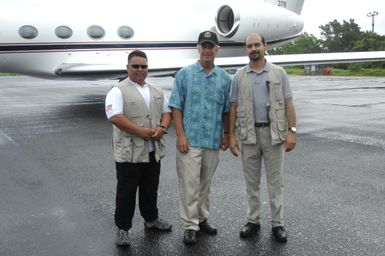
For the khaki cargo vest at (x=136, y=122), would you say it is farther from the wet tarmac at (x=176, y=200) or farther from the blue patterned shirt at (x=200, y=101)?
the wet tarmac at (x=176, y=200)

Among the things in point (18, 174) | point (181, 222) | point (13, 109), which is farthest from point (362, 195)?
point (13, 109)

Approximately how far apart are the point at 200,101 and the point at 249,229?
121 cm

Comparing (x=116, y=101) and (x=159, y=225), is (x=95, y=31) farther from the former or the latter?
(x=159, y=225)

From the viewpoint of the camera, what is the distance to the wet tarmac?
3.64 metres

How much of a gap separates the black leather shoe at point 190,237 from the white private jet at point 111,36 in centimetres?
839

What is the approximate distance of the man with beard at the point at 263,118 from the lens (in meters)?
3.78

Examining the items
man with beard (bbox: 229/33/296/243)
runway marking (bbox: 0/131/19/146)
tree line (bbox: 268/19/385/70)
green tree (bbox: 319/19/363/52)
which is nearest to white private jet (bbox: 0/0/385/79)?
runway marking (bbox: 0/131/19/146)

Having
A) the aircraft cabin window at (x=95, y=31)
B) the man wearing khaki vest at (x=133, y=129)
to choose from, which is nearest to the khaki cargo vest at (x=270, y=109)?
the man wearing khaki vest at (x=133, y=129)

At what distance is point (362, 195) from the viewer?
4.84 m

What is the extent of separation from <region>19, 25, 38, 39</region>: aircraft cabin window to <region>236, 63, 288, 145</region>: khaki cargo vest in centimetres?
924

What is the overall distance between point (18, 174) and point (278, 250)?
391 cm

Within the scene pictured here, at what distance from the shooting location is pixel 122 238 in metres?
3.68

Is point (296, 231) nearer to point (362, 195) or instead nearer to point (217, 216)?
point (217, 216)

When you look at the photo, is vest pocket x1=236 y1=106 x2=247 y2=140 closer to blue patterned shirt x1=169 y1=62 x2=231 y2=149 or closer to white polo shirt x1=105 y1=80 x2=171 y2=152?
blue patterned shirt x1=169 y1=62 x2=231 y2=149
